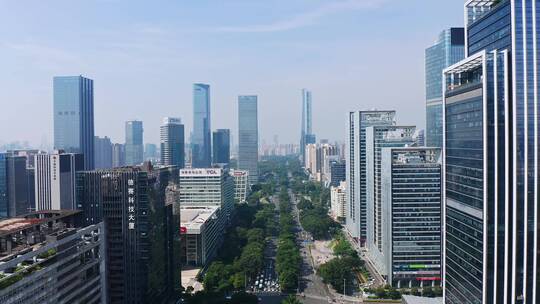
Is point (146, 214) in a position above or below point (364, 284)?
above

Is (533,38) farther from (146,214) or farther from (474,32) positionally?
(146,214)

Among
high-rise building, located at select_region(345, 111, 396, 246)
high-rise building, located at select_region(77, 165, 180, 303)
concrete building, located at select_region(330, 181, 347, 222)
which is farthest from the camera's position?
concrete building, located at select_region(330, 181, 347, 222)

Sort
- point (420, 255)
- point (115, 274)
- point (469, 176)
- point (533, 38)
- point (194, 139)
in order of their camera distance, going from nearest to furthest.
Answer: point (533, 38) < point (469, 176) < point (115, 274) < point (420, 255) < point (194, 139)

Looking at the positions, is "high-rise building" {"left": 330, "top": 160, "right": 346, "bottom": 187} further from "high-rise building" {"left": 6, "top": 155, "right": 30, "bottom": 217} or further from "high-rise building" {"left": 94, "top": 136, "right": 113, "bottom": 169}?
"high-rise building" {"left": 6, "top": 155, "right": 30, "bottom": 217}

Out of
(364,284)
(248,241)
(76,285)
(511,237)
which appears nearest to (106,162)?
(248,241)

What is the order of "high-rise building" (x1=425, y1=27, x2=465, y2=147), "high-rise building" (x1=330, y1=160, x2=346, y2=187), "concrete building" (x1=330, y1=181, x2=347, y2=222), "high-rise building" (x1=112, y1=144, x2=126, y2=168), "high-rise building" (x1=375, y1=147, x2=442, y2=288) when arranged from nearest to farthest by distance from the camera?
"high-rise building" (x1=375, y1=147, x2=442, y2=288), "high-rise building" (x1=425, y1=27, x2=465, y2=147), "concrete building" (x1=330, y1=181, x2=347, y2=222), "high-rise building" (x1=330, y1=160, x2=346, y2=187), "high-rise building" (x1=112, y1=144, x2=126, y2=168)

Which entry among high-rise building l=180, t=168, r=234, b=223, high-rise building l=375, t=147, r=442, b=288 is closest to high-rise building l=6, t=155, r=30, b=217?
high-rise building l=180, t=168, r=234, b=223

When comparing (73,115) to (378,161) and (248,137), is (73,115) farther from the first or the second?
(378,161)

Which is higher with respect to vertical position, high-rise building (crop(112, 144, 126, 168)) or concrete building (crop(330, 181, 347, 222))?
high-rise building (crop(112, 144, 126, 168))
